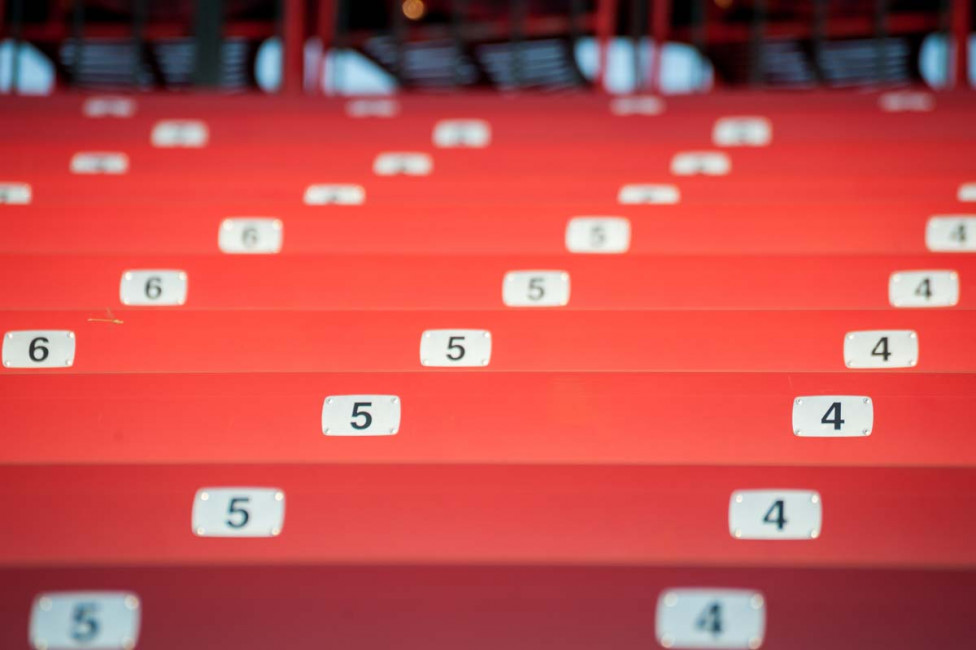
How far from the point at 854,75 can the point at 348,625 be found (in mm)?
2445

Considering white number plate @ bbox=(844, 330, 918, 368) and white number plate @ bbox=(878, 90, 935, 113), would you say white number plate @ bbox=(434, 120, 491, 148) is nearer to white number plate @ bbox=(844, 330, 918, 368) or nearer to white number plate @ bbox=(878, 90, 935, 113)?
white number plate @ bbox=(878, 90, 935, 113)

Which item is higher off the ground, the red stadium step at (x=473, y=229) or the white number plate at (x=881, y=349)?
the red stadium step at (x=473, y=229)

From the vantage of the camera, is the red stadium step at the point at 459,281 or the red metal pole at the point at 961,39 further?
the red metal pole at the point at 961,39

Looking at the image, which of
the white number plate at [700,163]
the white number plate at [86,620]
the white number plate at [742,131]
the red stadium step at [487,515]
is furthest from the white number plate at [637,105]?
the white number plate at [86,620]

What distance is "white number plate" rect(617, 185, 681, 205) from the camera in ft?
3.87

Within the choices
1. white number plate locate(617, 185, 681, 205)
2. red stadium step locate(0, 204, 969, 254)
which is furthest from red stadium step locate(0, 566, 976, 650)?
white number plate locate(617, 185, 681, 205)

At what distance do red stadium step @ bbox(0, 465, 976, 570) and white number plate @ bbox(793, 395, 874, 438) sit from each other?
1.7 inches

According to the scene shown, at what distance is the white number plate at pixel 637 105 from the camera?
5.15ft

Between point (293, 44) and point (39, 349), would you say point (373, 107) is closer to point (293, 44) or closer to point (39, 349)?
point (293, 44)

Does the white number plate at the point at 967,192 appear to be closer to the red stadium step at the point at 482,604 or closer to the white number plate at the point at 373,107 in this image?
the red stadium step at the point at 482,604

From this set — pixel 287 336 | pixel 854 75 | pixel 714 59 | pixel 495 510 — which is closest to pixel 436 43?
pixel 714 59

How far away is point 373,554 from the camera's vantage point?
716mm

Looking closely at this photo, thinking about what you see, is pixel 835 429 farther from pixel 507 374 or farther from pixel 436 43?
pixel 436 43

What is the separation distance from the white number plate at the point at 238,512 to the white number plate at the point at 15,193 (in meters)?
0.60
